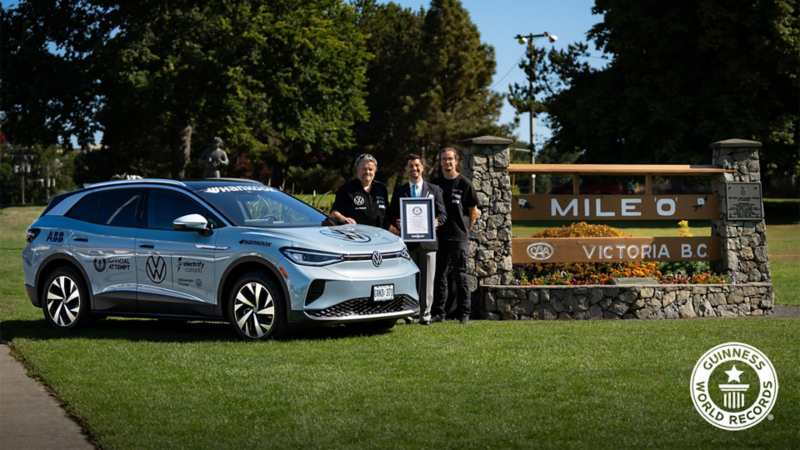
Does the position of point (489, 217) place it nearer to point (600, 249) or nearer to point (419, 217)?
point (600, 249)

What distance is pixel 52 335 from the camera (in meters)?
9.83

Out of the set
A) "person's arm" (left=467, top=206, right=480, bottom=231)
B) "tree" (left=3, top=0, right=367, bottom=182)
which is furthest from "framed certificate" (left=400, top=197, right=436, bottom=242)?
"tree" (left=3, top=0, right=367, bottom=182)

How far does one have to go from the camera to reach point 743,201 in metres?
12.9

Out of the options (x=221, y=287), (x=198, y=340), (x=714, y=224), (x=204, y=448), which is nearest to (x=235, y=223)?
(x=221, y=287)

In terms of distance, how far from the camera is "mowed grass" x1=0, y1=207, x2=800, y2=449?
5.37 m

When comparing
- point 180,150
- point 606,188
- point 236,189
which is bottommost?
point 236,189

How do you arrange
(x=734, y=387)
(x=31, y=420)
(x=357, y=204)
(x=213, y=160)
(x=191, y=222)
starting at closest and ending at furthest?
(x=31, y=420), (x=734, y=387), (x=191, y=222), (x=357, y=204), (x=213, y=160)

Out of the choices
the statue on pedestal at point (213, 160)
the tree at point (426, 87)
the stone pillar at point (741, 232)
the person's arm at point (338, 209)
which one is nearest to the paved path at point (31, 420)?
the person's arm at point (338, 209)

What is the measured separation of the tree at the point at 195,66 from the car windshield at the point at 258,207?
2374 cm

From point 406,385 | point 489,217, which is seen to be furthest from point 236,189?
point 406,385

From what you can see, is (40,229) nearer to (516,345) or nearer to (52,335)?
(52,335)

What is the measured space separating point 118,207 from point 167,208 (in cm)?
75

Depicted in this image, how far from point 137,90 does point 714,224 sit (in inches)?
973

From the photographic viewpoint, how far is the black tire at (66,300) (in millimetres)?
10039
